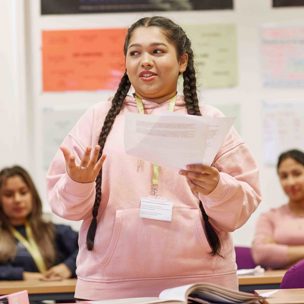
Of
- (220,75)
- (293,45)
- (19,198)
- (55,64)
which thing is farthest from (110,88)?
(293,45)

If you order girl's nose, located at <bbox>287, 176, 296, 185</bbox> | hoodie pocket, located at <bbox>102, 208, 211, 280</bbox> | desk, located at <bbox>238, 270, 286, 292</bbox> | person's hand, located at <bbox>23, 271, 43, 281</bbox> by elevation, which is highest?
girl's nose, located at <bbox>287, 176, 296, 185</bbox>

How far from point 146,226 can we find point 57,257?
2256mm

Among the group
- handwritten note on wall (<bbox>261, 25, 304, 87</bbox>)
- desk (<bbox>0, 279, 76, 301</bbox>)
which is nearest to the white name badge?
desk (<bbox>0, 279, 76, 301</bbox>)

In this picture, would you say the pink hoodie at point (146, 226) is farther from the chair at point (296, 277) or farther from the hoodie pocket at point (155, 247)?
the chair at point (296, 277)

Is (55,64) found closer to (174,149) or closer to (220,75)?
(220,75)

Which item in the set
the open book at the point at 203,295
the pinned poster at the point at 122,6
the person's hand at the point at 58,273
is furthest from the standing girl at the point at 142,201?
the pinned poster at the point at 122,6

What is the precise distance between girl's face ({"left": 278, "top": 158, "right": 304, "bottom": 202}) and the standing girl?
2339 millimetres

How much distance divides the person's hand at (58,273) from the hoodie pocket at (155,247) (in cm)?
191

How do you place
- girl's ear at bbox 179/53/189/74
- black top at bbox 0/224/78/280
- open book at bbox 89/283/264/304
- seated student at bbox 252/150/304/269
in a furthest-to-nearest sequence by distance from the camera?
seated student at bbox 252/150/304/269 → black top at bbox 0/224/78/280 → girl's ear at bbox 179/53/189/74 → open book at bbox 89/283/264/304

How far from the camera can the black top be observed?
3.61 metres

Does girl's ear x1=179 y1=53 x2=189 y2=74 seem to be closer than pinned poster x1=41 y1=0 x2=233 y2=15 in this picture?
Yes

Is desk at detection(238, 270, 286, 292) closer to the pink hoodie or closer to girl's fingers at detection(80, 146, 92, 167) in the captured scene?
the pink hoodie

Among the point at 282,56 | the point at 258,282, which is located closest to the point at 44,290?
the point at 258,282

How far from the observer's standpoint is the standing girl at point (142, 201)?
5.74 ft
